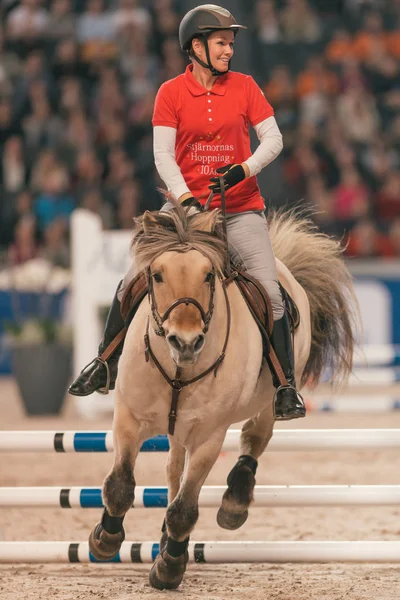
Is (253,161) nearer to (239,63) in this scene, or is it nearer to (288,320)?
(288,320)

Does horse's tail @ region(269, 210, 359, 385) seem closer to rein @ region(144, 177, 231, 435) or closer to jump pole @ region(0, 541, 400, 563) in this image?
jump pole @ region(0, 541, 400, 563)

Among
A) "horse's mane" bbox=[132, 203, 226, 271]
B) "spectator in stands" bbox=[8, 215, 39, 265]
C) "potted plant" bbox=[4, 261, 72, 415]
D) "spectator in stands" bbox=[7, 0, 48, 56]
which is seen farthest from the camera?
"spectator in stands" bbox=[7, 0, 48, 56]

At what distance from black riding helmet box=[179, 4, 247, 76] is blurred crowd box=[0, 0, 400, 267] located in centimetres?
787

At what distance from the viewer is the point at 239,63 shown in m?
15.0

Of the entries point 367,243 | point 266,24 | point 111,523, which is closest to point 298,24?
point 266,24

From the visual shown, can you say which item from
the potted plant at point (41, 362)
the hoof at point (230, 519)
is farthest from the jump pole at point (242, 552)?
the potted plant at point (41, 362)

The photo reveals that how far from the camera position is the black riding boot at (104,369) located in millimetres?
4547

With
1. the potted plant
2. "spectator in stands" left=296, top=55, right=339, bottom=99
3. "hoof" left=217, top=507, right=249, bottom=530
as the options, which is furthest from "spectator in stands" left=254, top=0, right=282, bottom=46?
"hoof" left=217, top=507, right=249, bottom=530

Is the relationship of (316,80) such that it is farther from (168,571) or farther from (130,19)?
(168,571)

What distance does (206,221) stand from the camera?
14.0 feet

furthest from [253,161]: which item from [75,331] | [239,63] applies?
[239,63]

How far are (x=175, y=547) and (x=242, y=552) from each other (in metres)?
0.55

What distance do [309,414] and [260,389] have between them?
5817mm

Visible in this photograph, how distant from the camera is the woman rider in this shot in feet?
14.6
